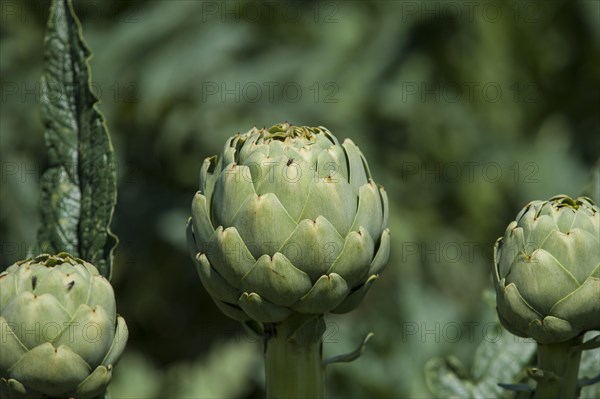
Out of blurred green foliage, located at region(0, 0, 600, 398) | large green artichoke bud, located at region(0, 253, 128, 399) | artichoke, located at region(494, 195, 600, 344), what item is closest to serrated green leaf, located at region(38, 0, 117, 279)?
large green artichoke bud, located at region(0, 253, 128, 399)

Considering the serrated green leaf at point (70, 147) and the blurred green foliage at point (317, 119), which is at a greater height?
the serrated green leaf at point (70, 147)

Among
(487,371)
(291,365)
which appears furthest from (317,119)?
(291,365)

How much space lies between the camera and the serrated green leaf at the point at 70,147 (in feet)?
3.00

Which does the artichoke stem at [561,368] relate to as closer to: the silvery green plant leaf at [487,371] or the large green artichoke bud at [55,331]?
the silvery green plant leaf at [487,371]

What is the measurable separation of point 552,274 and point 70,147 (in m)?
→ 0.45

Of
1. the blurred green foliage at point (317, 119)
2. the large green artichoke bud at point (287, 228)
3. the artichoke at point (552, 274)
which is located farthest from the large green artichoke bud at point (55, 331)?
the blurred green foliage at point (317, 119)

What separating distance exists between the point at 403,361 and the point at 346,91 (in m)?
0.67

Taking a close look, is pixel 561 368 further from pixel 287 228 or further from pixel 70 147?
pixel 70 147

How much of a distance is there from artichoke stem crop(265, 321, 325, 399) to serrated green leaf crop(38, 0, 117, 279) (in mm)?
192

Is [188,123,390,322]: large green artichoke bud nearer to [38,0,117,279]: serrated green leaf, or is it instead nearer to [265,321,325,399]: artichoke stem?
[265,321,325,399]: artichoke stem

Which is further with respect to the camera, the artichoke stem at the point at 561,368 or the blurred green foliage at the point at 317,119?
the blurred green foliage at the point at 317,119

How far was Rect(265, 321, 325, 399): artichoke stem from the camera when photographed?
82 centimetres

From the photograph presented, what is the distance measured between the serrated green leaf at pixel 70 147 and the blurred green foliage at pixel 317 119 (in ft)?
2.78

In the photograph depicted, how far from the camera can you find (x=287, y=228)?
0.77m
